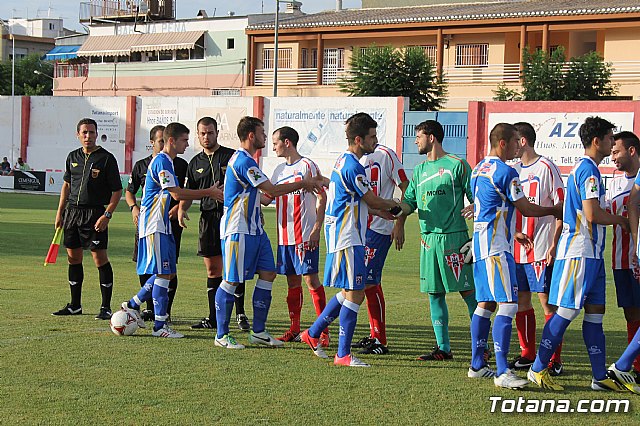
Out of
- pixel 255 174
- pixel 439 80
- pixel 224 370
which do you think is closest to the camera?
pixel 224 370

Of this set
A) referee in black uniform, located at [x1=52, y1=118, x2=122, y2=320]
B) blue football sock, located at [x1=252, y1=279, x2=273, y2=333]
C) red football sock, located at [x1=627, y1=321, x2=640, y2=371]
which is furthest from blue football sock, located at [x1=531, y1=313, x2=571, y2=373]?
referee in black uniform, located at [x1=52, y1=118, x2=122, y2=320]

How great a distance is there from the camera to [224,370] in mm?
8375

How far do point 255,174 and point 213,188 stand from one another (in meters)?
0.99

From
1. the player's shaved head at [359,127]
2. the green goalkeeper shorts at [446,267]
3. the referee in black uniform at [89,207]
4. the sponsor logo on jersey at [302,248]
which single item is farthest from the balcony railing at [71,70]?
the green goalkeeper shorts at [446,267]

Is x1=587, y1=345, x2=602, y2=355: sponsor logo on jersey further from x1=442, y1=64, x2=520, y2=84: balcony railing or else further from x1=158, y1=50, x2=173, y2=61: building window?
x1=158, y1=50, x2=173, y2=61: building window

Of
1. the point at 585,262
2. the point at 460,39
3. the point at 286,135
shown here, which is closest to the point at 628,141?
the point at 585,262

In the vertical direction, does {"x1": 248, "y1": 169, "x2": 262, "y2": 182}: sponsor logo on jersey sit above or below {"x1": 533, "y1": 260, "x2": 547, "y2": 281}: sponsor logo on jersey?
above

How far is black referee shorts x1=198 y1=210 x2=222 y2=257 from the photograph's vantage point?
10.9 meters

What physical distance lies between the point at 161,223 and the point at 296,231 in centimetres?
143

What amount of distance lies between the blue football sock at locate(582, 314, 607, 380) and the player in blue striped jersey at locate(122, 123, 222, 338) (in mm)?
4040

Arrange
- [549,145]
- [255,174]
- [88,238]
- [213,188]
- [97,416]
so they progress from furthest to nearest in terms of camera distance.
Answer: [549,145] → [88,238] → [213,188] → [255,174] → [97,416]

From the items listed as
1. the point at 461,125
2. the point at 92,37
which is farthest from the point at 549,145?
the point at 92,37

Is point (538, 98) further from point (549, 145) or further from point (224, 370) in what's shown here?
point (224, 370)

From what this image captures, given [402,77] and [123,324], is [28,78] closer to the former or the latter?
[402,77]
